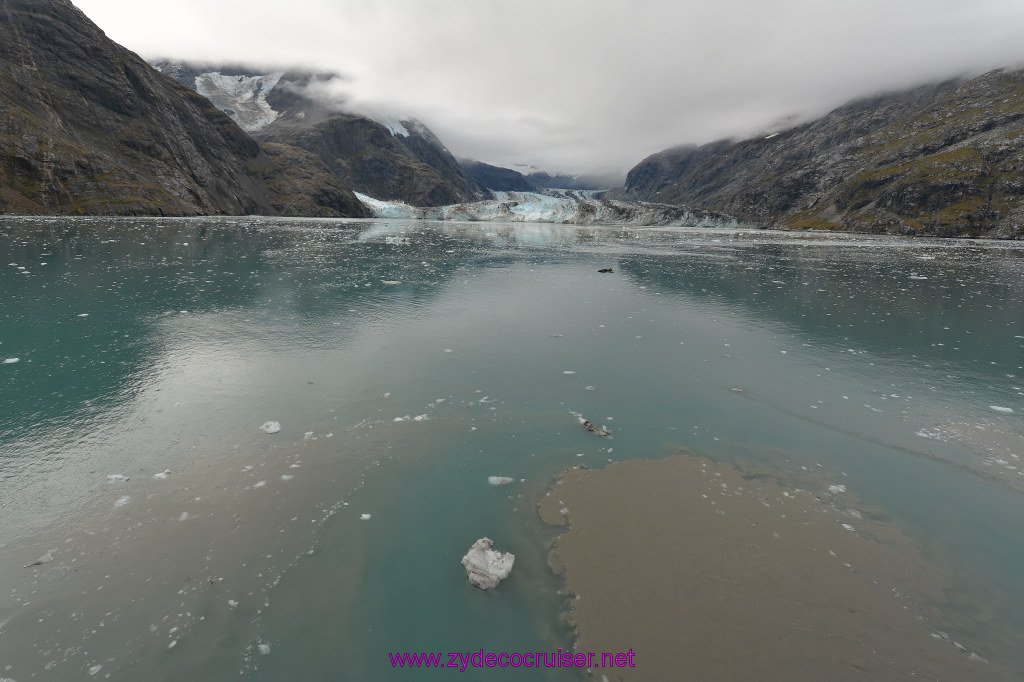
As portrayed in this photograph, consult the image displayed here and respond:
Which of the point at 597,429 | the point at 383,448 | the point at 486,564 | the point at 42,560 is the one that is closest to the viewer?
the point at 42,560

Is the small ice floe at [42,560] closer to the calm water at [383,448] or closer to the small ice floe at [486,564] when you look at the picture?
the calm water at [383,448]

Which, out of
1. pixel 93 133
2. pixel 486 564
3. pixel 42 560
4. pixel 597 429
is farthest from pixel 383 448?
pixel 93 133

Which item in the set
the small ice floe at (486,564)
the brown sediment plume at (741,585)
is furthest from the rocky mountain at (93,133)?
the brown sediment plume at (741,585)

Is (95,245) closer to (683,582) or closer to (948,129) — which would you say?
(683,582)

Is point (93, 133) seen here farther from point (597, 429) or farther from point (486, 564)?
point (486, 564)

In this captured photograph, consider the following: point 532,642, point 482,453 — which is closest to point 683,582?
point 532,642

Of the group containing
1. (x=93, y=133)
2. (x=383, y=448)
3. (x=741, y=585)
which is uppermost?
(x=93, y=133)

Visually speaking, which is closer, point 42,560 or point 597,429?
point 42,560
